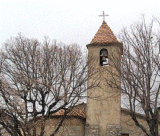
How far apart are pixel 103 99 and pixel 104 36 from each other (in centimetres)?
429

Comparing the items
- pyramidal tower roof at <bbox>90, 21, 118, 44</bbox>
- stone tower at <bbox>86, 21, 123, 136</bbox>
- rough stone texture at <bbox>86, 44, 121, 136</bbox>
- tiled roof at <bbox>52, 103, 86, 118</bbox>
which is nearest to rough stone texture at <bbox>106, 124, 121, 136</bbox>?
stone tower at <bbox>86, 21, 123, 136</bbox>

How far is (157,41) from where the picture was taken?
13.1m

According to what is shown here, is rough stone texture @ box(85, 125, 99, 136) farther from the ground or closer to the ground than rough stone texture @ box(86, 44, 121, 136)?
closer to the ground

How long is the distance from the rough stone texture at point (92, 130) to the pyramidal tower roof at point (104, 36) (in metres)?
5.46

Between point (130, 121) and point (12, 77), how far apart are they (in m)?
8.16

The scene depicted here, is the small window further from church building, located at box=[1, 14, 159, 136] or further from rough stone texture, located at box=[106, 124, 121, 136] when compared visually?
rough stone texture, located at box=[106, 124, 121, 136]

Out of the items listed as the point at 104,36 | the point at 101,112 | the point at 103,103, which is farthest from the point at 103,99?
the point at 104,36

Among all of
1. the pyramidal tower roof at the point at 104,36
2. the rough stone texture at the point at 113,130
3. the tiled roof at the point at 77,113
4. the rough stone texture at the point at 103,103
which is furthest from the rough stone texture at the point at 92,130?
the pyramidal tower roof at the point at 104,36

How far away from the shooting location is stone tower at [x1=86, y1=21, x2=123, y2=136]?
17766 mm

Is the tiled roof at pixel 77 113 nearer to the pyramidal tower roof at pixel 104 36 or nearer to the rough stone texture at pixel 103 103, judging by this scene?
the rough stone texture at pixel 103 103

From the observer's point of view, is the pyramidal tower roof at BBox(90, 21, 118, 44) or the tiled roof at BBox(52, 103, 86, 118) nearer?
the tiled roof at BBox(52, 103, 86, 118)

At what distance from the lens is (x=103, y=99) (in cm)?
1817

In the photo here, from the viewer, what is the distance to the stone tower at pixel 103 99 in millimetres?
17766

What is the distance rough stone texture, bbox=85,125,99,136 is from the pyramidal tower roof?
5463 millimetres
